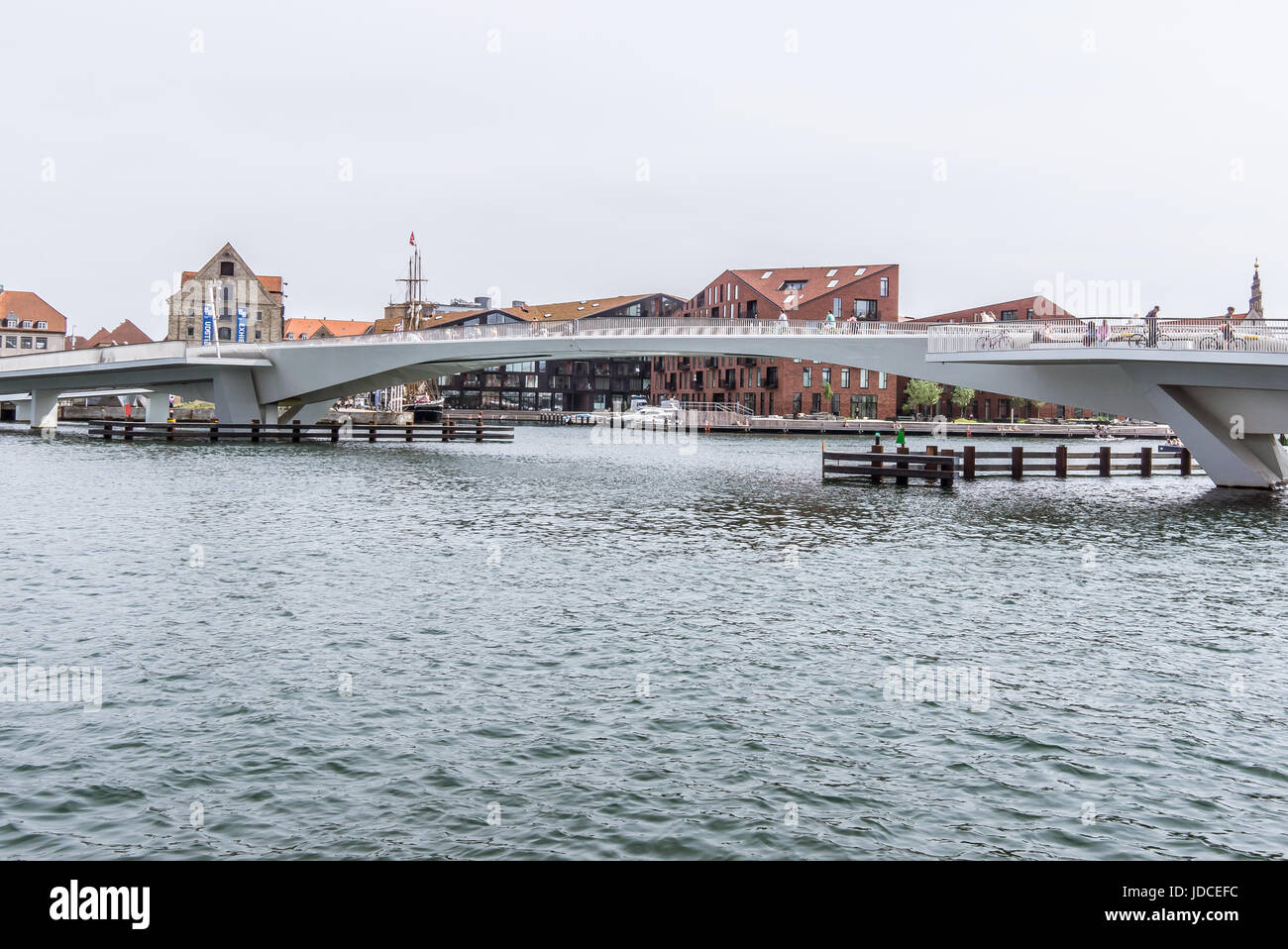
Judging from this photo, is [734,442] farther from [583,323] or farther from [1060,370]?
[1060,370]

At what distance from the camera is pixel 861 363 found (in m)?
51.5

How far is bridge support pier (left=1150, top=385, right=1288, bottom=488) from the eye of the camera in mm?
39688

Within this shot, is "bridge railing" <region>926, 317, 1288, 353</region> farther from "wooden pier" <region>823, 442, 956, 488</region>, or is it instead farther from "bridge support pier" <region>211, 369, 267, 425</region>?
"bridge support pier" <region>211, 369, 267, 425</region>

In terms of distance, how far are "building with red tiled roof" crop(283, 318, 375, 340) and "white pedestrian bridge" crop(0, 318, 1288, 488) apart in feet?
317

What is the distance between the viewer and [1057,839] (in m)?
8.41

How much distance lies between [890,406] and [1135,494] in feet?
264

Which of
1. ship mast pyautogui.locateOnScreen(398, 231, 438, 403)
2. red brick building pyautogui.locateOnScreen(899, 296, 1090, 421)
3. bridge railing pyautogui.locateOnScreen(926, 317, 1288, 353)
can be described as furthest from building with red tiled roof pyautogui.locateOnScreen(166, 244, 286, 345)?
bridge railing pyautogui.locateOnScreen(926, 317, 1288, 353)

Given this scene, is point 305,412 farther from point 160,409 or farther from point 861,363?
point 861,363

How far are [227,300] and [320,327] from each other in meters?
54.9

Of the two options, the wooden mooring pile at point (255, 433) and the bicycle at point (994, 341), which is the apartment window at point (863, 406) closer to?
the wooden mooring pile at point (255, 433)

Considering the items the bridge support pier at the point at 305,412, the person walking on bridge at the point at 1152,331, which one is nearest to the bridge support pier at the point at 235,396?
the bridge support pier at the point at 305,412

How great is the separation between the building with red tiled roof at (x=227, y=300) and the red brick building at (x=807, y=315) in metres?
54.6

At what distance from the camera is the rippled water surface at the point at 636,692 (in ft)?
28.3
